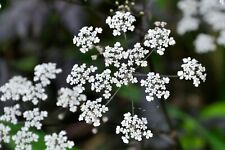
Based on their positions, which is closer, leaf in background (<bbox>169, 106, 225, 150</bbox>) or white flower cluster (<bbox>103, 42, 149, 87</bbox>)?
white flower cluster (<bbox>103, 42, 149, 87</bbox>)

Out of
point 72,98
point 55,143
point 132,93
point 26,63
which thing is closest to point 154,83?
point 72,98

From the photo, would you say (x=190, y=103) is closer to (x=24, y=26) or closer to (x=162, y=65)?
(x=162, y=65)

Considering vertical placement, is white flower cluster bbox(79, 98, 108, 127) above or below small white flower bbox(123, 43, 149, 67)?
below

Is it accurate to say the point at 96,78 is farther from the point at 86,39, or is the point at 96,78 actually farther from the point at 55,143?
the point at 55,143

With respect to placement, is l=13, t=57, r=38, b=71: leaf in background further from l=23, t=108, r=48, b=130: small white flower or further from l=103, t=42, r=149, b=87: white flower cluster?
l=103, t=42, r=149, b=87: white flower cluster

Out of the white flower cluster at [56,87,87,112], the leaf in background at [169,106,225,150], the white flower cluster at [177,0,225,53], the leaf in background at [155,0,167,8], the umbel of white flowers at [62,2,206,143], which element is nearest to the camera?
the umbel of white flowers at [62,2,206,143]

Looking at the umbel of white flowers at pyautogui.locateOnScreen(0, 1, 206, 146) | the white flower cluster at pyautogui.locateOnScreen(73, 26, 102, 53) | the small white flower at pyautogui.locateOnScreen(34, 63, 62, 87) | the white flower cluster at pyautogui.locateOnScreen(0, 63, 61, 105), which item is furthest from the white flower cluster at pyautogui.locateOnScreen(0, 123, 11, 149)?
the white flower cluster at pyautogui.locateOnScreen(73, 26, 102, 53)

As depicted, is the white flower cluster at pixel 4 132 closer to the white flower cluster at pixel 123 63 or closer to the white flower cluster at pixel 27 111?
the white flower cluster at pixel 27 111
